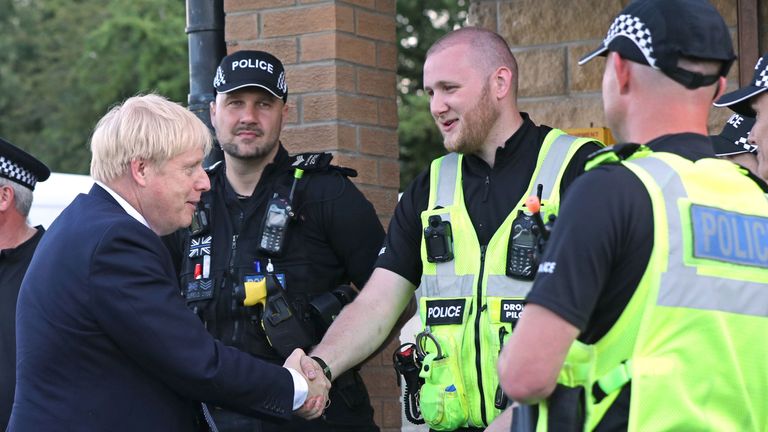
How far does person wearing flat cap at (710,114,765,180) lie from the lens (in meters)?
4.49

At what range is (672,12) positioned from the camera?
279 centimetres

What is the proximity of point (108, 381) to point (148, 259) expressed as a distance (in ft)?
1.17

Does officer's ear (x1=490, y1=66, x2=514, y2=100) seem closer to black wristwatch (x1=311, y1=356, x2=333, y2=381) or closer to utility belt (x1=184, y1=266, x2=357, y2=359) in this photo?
utility belt (x1=184, y1=266, x2=357, y2=359)

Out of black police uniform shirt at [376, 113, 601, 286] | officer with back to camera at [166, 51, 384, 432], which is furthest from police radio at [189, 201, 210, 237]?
black police uniform shirt at [376, 113, 601, 286]

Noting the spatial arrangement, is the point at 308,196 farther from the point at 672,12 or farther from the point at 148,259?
the point at 672,12

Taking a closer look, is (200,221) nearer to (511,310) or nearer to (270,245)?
(270,245)

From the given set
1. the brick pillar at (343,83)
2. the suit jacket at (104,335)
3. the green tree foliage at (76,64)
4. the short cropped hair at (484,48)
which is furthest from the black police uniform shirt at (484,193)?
the green tree foliage at (76,64)

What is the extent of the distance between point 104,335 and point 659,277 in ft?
5.21

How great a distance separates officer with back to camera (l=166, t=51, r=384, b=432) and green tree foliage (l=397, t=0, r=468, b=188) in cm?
1303

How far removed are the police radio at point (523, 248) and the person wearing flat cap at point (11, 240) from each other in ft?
6.27

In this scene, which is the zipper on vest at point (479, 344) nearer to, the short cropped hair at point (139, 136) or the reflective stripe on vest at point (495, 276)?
the reflective stripe on vest at point (495, 276)

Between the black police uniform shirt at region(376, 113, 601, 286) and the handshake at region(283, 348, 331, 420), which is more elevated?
the black police uniform shirt at region(376, 113, 601, 286)

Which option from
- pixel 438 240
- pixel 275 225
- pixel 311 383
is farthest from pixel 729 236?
pixel 275 225

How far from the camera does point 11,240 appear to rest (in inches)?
192
